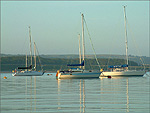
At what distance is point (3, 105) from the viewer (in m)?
25.1

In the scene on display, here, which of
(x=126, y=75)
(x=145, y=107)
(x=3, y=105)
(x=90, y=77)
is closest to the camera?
(x=145, y=107)

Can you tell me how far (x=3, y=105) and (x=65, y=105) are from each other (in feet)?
12.6

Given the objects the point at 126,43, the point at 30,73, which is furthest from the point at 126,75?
the point at 30,73

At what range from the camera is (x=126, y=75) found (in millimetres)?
96375

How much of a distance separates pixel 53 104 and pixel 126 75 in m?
72.2

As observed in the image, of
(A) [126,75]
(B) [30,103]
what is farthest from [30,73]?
(B) [30,103]

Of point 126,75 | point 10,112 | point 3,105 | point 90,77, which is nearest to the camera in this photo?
point 10,112

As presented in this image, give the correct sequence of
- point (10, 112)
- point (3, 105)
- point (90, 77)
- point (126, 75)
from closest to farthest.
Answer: point (10, 112) < point (3, 105) < point (90, 77) < point (126, 75)

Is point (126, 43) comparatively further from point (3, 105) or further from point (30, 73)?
point (3, 105)

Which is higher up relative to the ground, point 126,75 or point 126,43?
point 126,43

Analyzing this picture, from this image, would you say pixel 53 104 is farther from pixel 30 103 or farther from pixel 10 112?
pixel 10 112

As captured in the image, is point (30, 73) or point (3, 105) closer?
point (3, 105)

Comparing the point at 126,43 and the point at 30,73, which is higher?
the point at 126,43

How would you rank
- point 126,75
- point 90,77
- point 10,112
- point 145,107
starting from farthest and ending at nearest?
1. point 126,75
2. point 90,77
3. point 145,107
4. point 10,112
